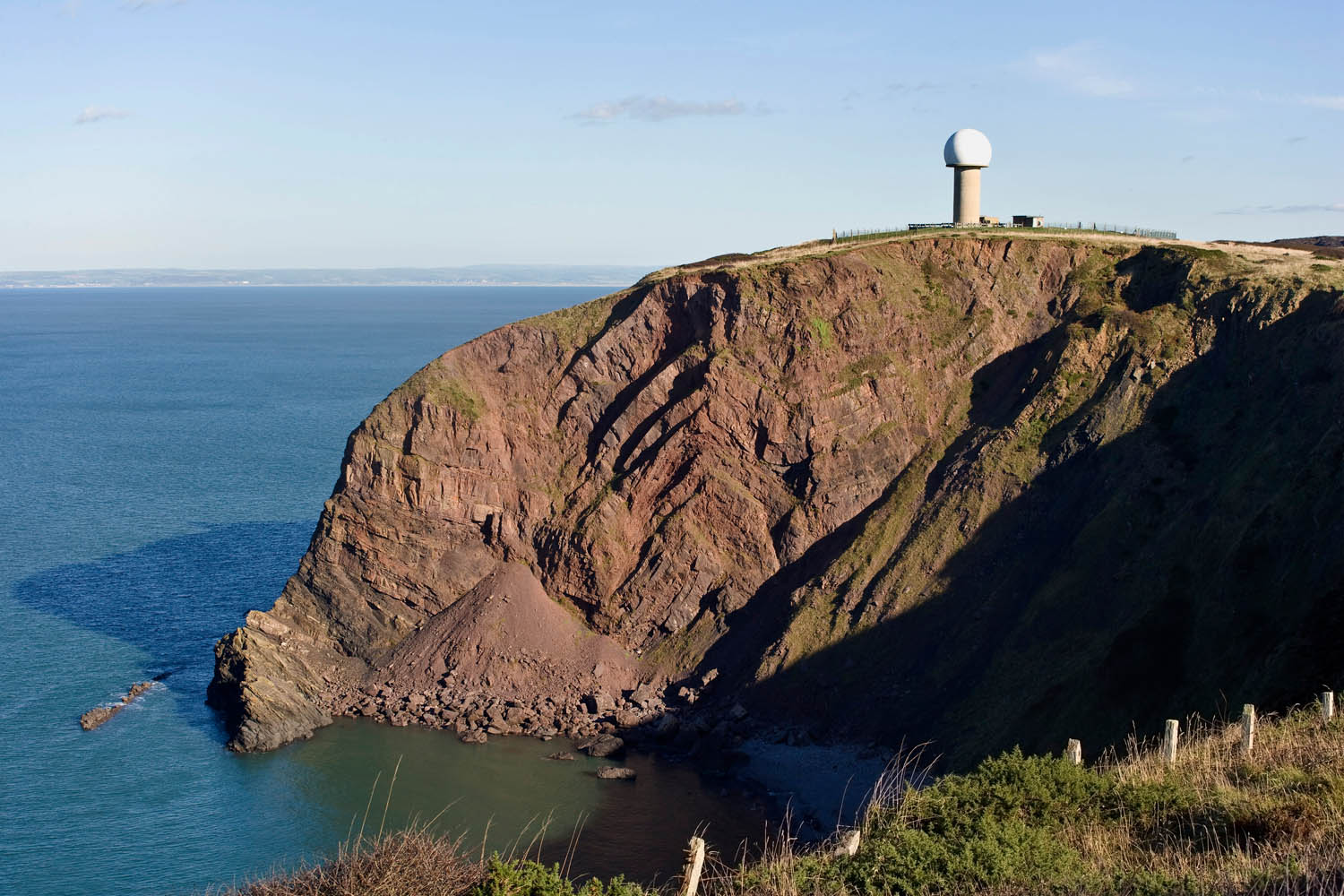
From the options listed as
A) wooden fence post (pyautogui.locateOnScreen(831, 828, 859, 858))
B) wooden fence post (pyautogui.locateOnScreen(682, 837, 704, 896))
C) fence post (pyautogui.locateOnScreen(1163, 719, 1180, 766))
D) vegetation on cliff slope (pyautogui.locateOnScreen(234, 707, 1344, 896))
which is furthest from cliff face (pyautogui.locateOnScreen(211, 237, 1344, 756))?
wooden fence post (pyautogui.locateOnScreen(682, 837, 704, 896))

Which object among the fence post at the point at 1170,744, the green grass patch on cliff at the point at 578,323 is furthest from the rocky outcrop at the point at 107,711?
the fence post at the point at 1170,744

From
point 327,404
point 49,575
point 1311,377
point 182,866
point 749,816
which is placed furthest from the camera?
point 327,404

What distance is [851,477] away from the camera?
6544 cm

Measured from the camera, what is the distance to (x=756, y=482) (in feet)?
217

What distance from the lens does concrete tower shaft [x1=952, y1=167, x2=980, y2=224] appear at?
3068 inches

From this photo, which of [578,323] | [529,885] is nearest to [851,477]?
[578,323]

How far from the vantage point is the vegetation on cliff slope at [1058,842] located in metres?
18.7

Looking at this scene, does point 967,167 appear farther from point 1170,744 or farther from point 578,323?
point 1170,744

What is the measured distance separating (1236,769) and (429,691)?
1829 inches

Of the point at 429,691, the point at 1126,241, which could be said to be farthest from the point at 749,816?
the point at 1126,241

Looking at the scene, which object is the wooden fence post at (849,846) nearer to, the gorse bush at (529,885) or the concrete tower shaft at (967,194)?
the gorse bush at (529,885)

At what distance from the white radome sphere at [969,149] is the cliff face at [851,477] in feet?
27.6

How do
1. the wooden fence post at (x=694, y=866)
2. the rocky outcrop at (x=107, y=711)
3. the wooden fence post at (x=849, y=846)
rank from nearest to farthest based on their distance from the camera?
the wooden fence post at (x=694, y=866)
the wooden fence post at (x=849, y=846)
the rocky outcrop at (x=107, y=711)

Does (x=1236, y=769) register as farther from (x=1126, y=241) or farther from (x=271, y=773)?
(x=1126, y=241)
